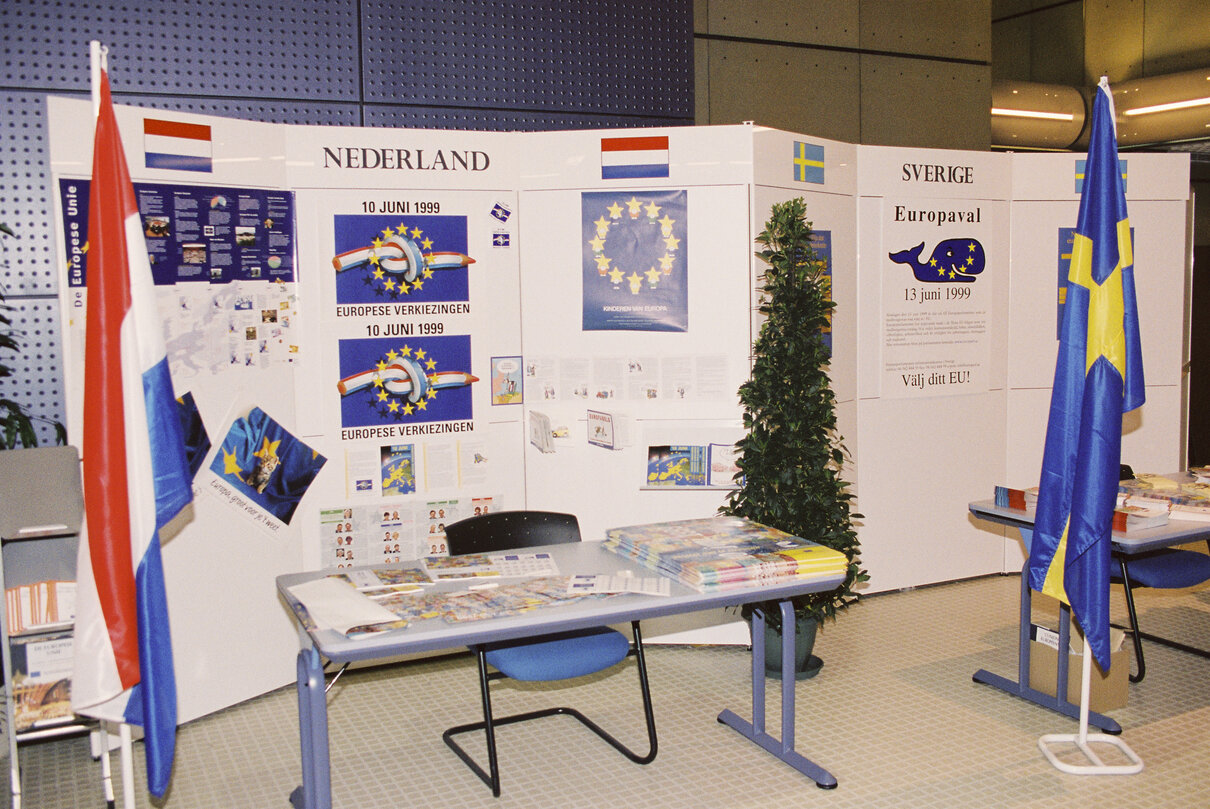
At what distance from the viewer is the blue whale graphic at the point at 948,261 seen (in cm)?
566

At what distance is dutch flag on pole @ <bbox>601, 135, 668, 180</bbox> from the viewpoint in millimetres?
4750

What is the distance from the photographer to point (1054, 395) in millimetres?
3557

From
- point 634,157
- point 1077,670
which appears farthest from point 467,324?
point 1077,670

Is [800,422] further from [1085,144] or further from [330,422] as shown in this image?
[1085,144]

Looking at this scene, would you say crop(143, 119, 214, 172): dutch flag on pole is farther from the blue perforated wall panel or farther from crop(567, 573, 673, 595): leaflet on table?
crop(567, 573, 673, 595): leaflet on table

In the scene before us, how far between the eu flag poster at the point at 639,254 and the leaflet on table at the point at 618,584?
1743 mm

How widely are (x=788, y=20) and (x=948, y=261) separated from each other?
5.67 feet

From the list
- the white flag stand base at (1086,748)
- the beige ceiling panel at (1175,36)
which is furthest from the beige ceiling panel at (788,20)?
the beige ceiling panel at (1175,36)

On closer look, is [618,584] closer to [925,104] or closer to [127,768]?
[127,768]

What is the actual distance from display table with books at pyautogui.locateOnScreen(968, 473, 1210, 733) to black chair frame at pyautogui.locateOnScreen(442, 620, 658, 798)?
1.60 meters

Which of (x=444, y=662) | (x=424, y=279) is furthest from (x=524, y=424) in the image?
(x=444, y=662)

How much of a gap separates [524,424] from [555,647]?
1528mm

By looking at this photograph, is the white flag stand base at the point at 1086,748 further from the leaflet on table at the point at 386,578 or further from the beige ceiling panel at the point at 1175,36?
the beige ceiling panel at the point at 1175,36

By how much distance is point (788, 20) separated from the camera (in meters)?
5.99
